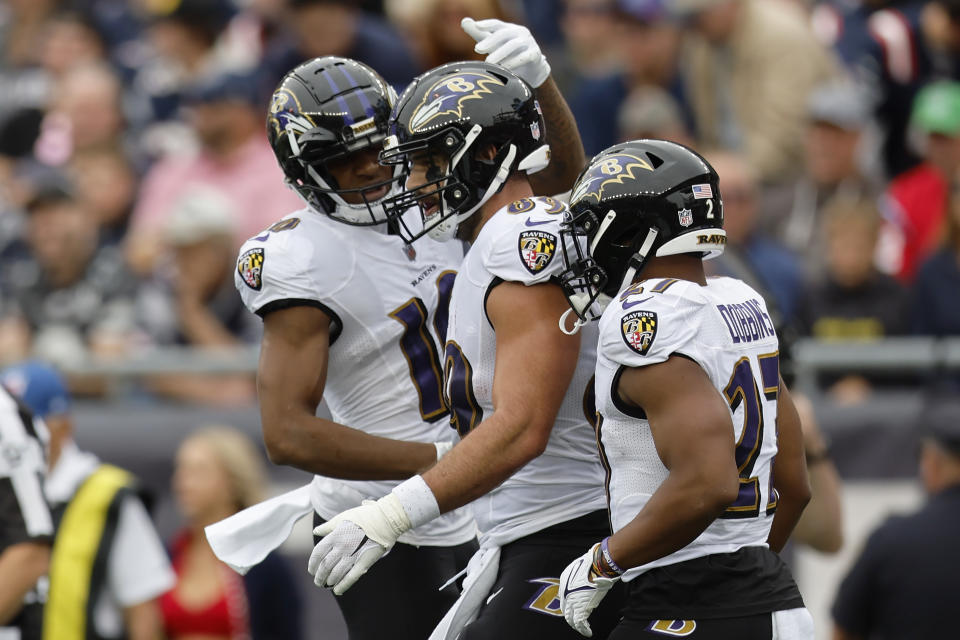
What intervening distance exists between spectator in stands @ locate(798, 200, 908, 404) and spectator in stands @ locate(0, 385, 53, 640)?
4.47m

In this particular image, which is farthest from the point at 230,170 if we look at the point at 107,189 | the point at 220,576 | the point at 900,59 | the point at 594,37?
the point at 900,59

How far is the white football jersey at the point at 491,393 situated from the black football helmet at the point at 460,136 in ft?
0.42

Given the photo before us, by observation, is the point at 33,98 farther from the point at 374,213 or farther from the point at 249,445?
the point at 374,213

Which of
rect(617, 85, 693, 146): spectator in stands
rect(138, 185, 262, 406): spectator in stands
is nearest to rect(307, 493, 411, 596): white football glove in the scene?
rect(138, 185, 262, 406): spectator in stands

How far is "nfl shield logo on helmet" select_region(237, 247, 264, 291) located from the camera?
4.43m

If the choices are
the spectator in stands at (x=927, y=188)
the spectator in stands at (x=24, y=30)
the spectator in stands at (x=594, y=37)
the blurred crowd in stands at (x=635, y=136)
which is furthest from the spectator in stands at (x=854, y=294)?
the spectator in stands at (x=24, y=30)

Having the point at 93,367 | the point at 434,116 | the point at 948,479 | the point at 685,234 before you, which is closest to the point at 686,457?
the point at 685,234

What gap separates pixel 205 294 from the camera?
874 cm

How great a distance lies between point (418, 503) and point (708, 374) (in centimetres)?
79

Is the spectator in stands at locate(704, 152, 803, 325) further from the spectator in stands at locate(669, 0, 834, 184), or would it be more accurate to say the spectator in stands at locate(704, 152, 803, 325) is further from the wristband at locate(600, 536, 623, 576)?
the wristband at locate(600, 536, 623, 576)

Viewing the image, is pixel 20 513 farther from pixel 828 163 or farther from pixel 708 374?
pixel 828 163

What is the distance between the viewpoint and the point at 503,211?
418cm

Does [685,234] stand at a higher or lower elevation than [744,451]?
higher

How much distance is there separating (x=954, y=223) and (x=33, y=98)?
729 centimetres
